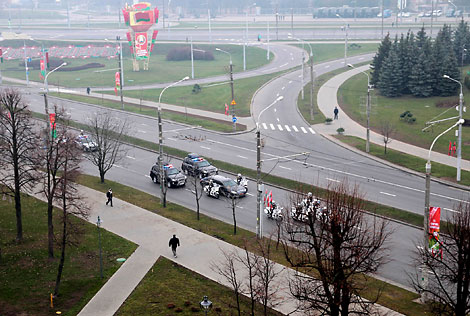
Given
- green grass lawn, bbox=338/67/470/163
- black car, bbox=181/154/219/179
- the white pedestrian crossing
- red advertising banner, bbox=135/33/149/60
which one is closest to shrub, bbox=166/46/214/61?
red advertising banner, bbox=135/33/149/60

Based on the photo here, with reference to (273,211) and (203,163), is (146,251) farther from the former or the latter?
(203,163)

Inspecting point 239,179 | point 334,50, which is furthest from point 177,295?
point 334,50

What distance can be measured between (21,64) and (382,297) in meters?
108

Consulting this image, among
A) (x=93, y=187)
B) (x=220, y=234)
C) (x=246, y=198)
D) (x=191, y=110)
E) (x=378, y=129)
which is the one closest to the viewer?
(x=220, y=234)

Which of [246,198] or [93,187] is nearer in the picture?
[246,198]

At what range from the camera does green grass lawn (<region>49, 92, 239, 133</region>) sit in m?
68.1

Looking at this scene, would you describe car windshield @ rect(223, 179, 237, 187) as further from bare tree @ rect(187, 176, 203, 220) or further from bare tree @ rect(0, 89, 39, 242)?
bare tree @ rect(0, 89, 39, 242)

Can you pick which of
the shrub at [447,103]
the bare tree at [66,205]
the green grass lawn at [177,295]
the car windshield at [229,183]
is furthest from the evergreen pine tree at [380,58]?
the green grass lawn at [177,295]

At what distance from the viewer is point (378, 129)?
64750 millimetres

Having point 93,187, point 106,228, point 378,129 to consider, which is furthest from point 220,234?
point 378,129

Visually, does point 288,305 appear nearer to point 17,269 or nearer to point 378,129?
point 17,269

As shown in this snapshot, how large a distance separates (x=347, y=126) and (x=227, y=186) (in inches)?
1006

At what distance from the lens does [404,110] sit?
71000mm

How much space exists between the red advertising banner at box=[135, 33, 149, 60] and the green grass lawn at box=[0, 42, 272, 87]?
291 centimetres
